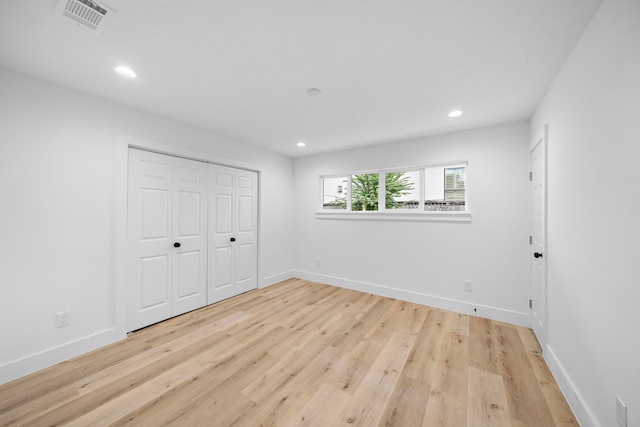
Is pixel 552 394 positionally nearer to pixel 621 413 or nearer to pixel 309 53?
pixel 621 413

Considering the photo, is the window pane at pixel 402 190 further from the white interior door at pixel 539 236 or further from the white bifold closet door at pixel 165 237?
the white bifold closet door at pixel 165 237

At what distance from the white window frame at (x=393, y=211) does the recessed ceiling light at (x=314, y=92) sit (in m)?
2.00

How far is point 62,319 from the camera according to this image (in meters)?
2.17

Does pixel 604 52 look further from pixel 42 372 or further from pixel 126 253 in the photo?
pixel 42 372

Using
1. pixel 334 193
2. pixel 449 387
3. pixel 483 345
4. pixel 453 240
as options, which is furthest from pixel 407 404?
pixel 334 193

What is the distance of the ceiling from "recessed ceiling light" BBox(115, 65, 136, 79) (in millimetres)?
55

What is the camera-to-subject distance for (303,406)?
1.65 meters

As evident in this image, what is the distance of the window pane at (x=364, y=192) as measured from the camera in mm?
4148

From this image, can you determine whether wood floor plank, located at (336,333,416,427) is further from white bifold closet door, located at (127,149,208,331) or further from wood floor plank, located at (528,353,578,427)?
white bifold closet door, located at (127,149,208,331)

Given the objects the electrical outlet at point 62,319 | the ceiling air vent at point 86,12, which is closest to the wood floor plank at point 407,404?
the electrical outlet at point 62,319

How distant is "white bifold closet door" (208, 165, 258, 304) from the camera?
3523 mm

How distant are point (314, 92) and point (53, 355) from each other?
10.9 feet

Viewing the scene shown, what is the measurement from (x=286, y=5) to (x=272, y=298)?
349cm

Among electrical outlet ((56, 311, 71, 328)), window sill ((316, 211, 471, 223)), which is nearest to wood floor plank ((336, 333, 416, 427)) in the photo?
window sill ((316, 211, 471, 223))
